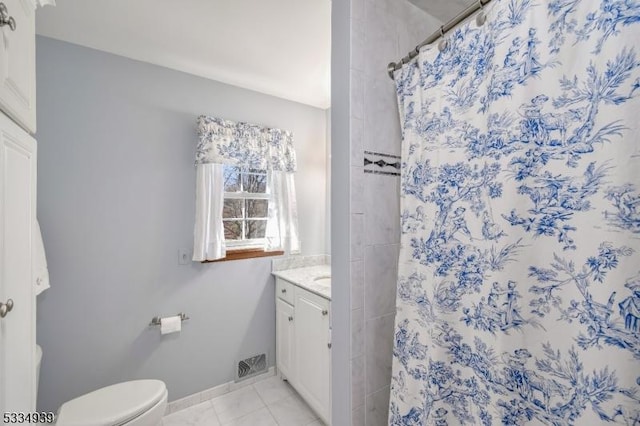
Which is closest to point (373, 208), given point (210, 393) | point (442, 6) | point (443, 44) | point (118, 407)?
point (443, 44)

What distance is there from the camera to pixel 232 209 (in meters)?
2.30

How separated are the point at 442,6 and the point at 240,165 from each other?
1634 mm

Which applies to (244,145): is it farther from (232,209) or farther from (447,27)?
(447,27)

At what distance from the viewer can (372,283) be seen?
1.14m

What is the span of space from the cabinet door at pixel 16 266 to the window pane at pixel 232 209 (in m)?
1.44

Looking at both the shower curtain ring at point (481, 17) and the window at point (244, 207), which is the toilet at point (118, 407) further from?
the shower curtain ring at point (481, 17)

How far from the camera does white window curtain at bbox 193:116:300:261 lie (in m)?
1.99

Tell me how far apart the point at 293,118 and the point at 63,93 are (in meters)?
1.59

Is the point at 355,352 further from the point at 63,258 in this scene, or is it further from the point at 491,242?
the point at 63,258

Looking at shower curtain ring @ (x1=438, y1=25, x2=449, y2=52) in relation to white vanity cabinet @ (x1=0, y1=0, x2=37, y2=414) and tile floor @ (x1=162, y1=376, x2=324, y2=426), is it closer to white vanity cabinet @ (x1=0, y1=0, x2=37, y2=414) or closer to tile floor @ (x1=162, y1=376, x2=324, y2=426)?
white vanity cabinet @ (x1=0, y1=0, x2=37, y2=414)

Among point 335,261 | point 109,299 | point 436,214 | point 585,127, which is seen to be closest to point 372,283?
point 335,261

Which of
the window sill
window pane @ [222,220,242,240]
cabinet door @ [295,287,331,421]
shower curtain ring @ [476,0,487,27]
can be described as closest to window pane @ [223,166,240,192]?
window pane @ [222,220,242,240]

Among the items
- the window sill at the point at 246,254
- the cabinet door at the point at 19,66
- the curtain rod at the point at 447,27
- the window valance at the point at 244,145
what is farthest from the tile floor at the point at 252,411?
the curtain rod at the point at 447,27

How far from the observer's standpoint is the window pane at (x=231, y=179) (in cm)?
225
